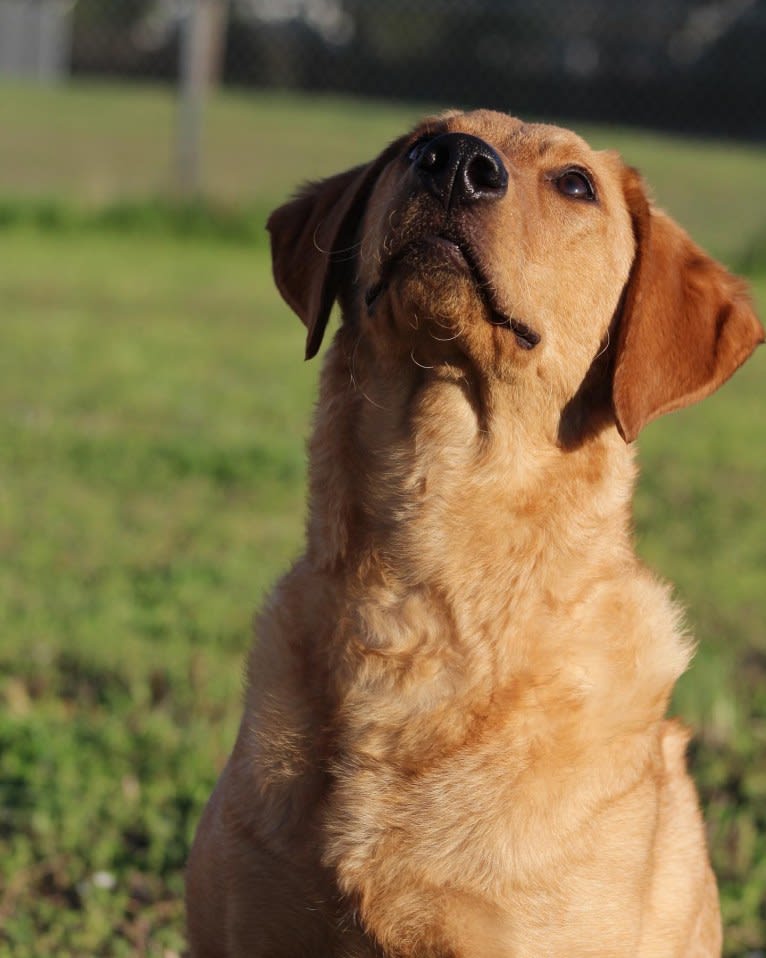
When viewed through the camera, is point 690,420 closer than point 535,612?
No

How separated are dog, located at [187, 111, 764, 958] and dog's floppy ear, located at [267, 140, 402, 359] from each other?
0.14ft

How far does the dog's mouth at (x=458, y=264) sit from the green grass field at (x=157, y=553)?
1.78 m

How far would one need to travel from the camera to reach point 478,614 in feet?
9.36

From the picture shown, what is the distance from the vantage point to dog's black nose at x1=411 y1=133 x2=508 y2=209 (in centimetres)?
278

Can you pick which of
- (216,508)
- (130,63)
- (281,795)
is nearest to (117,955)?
(281,795)

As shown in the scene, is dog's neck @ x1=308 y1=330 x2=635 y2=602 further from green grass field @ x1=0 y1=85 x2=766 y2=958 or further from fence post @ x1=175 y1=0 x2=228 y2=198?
fence post @ x1=175 y1=0 x2=228 y2=198

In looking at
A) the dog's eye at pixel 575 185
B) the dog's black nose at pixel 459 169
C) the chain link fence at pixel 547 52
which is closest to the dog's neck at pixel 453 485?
the dog's black nose at pixel 459 169

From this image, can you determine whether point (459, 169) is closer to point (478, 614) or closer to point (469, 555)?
Result: point (469, 555)

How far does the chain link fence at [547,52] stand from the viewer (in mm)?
16359

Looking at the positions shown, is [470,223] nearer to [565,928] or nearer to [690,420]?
[565,928]

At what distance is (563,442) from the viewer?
9.77 ft

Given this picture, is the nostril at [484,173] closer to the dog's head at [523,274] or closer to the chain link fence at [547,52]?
the dog's head at [523,274]

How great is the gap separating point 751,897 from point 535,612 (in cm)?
153

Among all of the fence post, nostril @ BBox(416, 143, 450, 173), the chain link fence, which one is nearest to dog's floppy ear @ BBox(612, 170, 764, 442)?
nostril @ BBox(416, 143, 450, 173)
